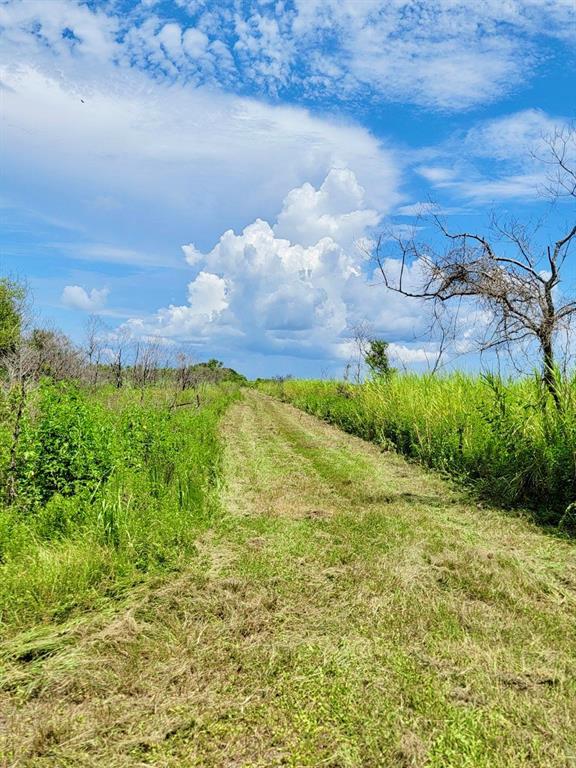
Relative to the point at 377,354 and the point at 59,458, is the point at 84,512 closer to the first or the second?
the point at 59,458

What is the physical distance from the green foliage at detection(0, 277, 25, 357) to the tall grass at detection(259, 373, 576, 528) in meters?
23.1

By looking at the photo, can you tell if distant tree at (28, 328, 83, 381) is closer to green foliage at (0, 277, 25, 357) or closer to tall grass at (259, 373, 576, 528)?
green foliage at (0, 277, 25, 357)

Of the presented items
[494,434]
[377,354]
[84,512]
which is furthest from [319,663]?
[377,354]

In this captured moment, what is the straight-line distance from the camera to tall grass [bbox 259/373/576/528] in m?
7.09

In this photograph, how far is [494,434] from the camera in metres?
8.20

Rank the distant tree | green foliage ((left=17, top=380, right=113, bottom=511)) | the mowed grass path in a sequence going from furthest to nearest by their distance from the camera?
the distant tree, green foliage ((left=17, top=380, right=113, bottom=511)), the mowed grass path

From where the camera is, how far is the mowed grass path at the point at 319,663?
2.69 meters

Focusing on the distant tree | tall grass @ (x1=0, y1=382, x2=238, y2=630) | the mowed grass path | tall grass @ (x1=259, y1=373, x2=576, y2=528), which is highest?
the distant tree

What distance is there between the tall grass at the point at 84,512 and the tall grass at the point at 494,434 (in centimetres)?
434

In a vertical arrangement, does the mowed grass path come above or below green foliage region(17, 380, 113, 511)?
below

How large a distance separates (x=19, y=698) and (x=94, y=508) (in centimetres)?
240

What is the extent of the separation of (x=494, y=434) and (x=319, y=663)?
5.77 m

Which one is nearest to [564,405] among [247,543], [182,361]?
[247,543]

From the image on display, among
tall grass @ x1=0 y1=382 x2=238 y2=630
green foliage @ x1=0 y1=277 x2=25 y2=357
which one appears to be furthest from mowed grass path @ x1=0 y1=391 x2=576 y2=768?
green foliage @ x1=0 y1=277 x2=25 y2=357
